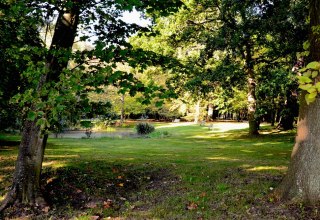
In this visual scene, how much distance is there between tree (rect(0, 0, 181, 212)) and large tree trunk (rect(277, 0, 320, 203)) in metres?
2.84

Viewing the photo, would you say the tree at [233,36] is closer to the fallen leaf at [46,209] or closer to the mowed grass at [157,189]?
the mowed grass at [157,189]

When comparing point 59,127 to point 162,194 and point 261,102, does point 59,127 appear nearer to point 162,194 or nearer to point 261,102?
point 162,194

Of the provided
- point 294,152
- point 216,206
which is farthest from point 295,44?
point 216,206

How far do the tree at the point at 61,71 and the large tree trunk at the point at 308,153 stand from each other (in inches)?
112

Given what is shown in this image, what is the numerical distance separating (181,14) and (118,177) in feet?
53.4

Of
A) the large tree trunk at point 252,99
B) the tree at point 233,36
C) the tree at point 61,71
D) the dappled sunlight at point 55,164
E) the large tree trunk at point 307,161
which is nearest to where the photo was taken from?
the tree at point 61,71

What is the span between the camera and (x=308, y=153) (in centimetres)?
574

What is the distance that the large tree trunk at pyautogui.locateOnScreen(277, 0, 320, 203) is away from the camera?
5.67 metres

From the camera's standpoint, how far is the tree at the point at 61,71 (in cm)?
502

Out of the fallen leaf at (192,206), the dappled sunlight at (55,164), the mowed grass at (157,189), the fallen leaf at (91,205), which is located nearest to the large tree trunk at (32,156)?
the mowed grass at (157,189)

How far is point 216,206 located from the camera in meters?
6.32

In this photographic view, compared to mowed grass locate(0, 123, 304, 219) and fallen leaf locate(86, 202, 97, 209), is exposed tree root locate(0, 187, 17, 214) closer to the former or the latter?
mowed grass locate(0, 123, 304, 219)

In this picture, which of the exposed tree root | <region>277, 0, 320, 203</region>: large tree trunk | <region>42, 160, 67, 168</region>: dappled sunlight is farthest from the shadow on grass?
<region>277, 0, 320, 203</region>: large tree trunk

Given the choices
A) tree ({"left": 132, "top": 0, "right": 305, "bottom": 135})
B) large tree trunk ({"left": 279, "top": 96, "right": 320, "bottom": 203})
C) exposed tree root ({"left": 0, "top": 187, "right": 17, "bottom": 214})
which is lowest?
exposed tree root ({"left": 0, "top": 187, "right": 17, "bottom": 214})
